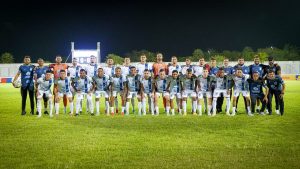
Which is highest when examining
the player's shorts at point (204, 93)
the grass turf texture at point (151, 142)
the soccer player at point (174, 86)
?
the soccer player at point (174, 86)

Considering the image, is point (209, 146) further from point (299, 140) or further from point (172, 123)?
point (172, 123)

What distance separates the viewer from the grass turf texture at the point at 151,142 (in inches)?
307

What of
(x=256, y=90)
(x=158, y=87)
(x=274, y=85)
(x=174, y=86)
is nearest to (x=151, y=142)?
(x=174, y=86)

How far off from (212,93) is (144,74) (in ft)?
8.70

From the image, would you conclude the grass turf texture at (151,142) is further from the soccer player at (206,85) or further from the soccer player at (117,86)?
the soccer player at (117,86)

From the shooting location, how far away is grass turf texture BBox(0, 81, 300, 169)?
7.81 m

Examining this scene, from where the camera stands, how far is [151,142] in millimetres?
9656

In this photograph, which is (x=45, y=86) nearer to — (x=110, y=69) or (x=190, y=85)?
(x=110, y=69)

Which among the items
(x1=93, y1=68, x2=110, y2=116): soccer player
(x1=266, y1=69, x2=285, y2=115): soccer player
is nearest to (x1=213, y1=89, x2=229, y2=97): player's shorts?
(x1=266, y1=69, x2=285, y2=115): soccer player

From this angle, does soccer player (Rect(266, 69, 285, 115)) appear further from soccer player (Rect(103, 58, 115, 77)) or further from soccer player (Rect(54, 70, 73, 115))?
soccer player (Rect(54, 70, 73, 115))

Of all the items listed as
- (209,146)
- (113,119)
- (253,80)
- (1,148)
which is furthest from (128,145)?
(253,80)

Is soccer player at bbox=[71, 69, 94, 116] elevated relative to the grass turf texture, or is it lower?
elevated

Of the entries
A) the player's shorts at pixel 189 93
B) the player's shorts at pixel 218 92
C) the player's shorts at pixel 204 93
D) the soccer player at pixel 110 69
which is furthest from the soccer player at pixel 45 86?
the player's shorts at pixel 218 92

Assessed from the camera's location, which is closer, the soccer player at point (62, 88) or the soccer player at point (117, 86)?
the soccer player at point (62, 88)
